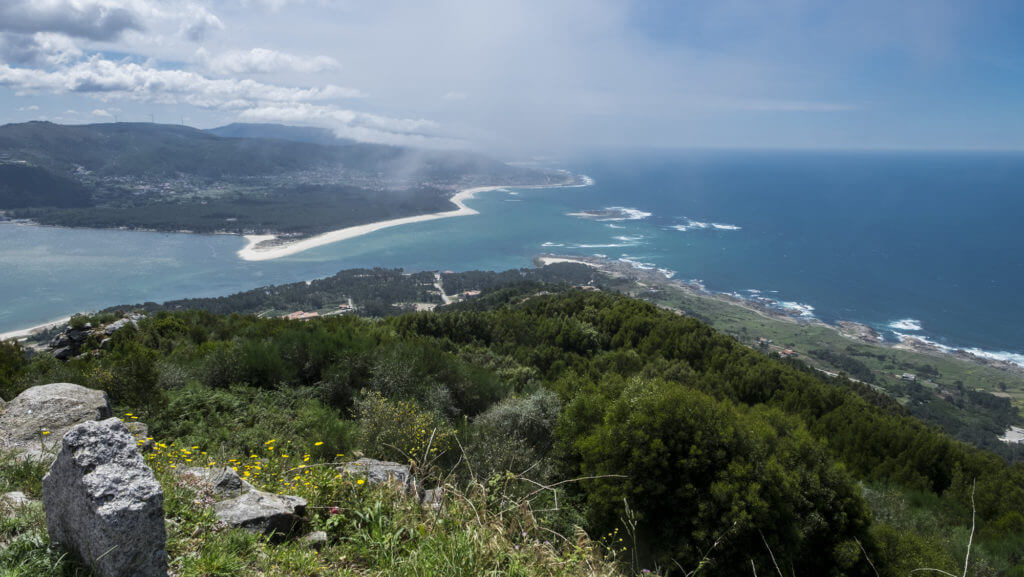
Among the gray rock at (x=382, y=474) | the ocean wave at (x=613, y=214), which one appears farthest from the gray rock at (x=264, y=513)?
the ocean wave at (x=613, y=214)

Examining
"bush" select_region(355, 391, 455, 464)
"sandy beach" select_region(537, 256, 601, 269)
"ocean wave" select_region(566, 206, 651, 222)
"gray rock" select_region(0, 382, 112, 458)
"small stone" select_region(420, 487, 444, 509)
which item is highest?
"small stone" select_region(420, 487, 444, 509)

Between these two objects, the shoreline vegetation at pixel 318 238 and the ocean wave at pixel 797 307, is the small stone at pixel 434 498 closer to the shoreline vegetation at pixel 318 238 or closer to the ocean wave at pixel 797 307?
the ocean wave at pixel 797 307

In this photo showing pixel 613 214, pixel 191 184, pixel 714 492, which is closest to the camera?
pixel 714 492

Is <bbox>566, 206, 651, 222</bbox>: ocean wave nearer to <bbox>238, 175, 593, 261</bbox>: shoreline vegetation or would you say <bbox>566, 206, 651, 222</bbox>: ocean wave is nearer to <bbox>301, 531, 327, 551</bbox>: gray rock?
<bbox>238, 175, 593, 261</bbox>: shoreline vegetation

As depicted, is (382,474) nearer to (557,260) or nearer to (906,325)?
(906,325)

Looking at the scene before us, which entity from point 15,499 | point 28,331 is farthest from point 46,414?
point 28,331

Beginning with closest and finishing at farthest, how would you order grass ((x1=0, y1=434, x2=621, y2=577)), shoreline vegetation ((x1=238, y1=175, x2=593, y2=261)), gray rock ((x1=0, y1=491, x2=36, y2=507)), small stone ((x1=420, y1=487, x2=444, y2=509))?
grass ((x1=0, y1=434, x2=621, y2=577))
gray rock ((x1=0, y1=491, x2=36, y2=507))
small stone ((x1=420, y1=487, x2=444, y2=509))
shoreline vegetation ((x1=238, y1=175, x2=593, y2=261))

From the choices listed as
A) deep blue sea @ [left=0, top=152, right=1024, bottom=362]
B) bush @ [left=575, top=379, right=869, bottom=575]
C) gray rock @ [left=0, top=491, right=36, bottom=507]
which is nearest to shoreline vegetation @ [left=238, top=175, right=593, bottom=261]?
deep blue sea @ [left=0, top=152, right=1024, bottom=362]
